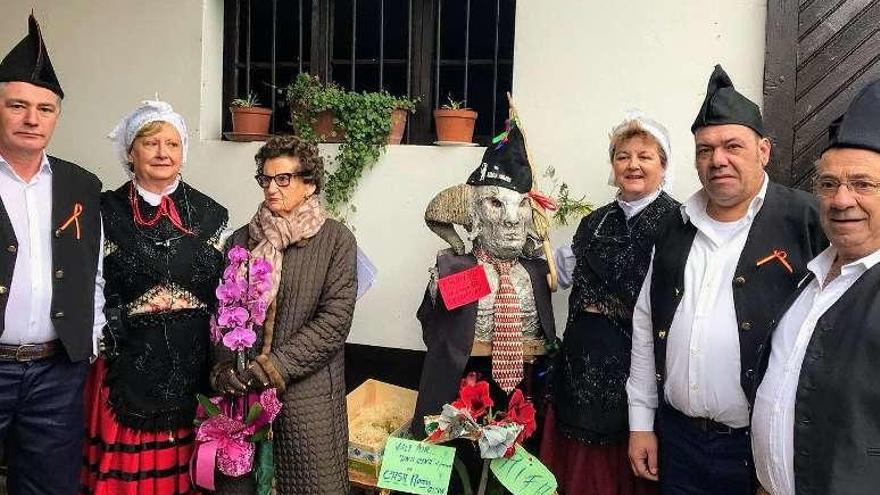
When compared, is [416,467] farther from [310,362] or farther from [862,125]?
[862,125]

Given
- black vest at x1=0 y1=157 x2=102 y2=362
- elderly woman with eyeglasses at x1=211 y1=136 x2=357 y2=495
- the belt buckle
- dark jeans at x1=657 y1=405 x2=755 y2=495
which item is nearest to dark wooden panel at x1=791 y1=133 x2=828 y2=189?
dark jeans at x1=657 y1=405 x2=755 y2=495

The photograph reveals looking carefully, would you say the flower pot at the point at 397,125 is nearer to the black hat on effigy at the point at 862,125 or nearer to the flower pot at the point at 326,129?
the flower pot at the point at 326,129

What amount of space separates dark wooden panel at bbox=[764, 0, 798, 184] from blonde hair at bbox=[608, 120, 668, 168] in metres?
0.85

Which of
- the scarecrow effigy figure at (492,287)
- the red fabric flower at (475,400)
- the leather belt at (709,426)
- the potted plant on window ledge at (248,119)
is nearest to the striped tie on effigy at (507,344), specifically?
the scarecrow effigy figure at (492,287)

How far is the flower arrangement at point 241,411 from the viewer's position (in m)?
2.47

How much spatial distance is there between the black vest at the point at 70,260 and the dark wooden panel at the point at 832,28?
316 centimetres

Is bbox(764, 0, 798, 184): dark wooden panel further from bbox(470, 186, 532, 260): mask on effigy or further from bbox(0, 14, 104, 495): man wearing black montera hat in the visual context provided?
bbox(0, 14, 104, 495): man wearing black montera hat

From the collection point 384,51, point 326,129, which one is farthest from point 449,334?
point 384,51

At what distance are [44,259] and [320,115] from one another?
179cm

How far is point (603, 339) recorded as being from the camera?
2631 millimetres

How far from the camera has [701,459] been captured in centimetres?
219

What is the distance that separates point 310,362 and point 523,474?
92 centimetres

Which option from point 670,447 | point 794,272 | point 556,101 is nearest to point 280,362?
point 670,447

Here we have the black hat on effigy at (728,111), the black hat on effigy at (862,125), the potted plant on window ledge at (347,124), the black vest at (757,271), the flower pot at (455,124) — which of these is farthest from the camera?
the potted plant on window ledge at (347,124)
